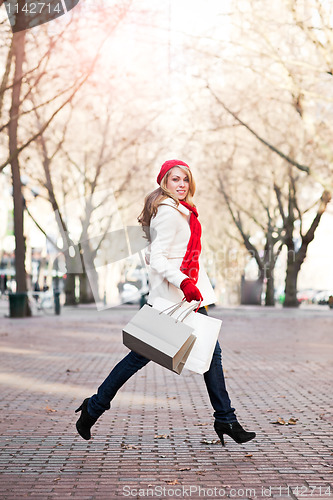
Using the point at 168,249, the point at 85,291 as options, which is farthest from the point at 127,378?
the point at 85,291

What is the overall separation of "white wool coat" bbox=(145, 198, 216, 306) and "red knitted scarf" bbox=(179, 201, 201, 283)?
0.03m

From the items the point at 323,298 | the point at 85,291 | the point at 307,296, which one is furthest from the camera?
the point at 307,296

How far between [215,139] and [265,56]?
16.7 meters

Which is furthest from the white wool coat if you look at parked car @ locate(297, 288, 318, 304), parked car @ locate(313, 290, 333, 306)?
parked car @ locate(297, 288, 318, 304)

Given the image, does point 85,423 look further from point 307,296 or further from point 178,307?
point 307,296

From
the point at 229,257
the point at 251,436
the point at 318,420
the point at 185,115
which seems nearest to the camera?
the point at 251,436

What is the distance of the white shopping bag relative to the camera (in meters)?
5.30

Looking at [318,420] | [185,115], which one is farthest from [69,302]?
[318,420]

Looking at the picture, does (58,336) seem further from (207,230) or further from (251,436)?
(207,230)

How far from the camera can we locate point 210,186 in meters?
41.4

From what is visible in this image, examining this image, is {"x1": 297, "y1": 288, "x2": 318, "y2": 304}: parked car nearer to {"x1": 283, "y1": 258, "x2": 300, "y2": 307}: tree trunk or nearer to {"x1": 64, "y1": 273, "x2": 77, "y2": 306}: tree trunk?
{"x1": 283, "y1": 258, "x2": 300, "y2": 307}: tree trunk

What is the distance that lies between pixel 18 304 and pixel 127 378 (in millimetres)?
21774

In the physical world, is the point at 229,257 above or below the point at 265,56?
below

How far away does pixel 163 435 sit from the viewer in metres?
6.36
